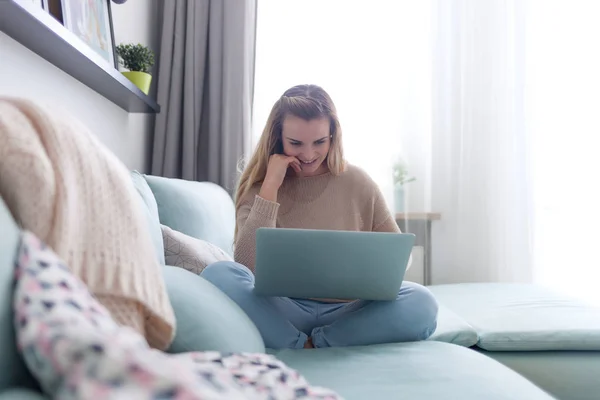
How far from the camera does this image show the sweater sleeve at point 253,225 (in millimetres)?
1617

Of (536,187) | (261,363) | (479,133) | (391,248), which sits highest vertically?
(479,133)

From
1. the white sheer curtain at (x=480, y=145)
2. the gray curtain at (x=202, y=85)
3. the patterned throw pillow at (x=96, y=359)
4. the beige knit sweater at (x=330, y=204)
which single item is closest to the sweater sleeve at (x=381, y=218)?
the beige knit sweater at (x=330, y=204)

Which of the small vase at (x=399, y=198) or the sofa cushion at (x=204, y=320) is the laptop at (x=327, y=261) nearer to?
the sofa cushion at (x=204, y=320)

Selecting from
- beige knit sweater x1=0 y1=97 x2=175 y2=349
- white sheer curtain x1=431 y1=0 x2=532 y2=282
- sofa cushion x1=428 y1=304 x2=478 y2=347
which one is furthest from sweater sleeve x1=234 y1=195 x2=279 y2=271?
white sheer curtain x1=431 y1=0 x2=532 y2=282

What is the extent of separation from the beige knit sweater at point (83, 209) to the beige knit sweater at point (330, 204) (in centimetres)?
89

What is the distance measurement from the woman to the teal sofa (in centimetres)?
14

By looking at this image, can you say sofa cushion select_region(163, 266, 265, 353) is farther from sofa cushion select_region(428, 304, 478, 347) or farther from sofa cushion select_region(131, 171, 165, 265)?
sofa cushion select_region(428, 304, 478, 347)

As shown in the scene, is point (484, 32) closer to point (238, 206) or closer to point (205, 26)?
point (205, 26)

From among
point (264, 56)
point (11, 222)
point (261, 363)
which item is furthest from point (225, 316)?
point (264, 56)

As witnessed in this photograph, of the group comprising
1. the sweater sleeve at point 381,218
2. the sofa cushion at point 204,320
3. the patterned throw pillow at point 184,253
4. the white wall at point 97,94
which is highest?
the white wall at point 97,94

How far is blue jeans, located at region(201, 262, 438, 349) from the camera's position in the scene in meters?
1.36

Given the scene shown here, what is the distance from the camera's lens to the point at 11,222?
629 millimetres

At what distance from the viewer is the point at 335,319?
1457mm

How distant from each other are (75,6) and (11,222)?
122 centimetres
